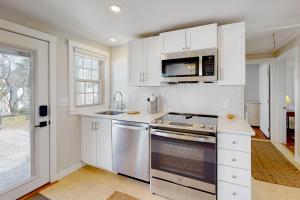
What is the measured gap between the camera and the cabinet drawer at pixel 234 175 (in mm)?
1627

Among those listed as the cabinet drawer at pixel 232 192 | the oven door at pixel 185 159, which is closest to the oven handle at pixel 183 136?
the oven door at pixel 185 159

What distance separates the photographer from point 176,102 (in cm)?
277

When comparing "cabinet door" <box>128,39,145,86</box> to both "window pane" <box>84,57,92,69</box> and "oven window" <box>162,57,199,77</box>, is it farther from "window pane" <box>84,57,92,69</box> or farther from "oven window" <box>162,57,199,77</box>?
"window pane" <box>84,57,92,69</box>

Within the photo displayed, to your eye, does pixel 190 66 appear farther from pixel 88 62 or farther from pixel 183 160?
pixel 88 62

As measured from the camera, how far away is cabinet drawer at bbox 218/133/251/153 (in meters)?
1.62

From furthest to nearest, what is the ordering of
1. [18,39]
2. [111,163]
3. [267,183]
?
[111,163]
[267,183]
[18,39]

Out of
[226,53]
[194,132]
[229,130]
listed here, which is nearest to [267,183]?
[229,130]

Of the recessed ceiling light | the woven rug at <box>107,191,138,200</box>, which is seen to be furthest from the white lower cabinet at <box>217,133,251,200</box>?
the recessed ceiling light

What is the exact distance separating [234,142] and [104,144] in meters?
1.88

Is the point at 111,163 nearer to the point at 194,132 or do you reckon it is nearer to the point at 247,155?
the point at 194,132

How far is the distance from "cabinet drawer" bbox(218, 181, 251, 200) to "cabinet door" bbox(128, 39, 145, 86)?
183 centimetres

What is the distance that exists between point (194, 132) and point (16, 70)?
2.32 m

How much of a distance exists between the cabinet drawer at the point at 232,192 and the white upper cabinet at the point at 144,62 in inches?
63.5

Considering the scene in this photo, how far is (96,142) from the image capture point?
8.70 ft
